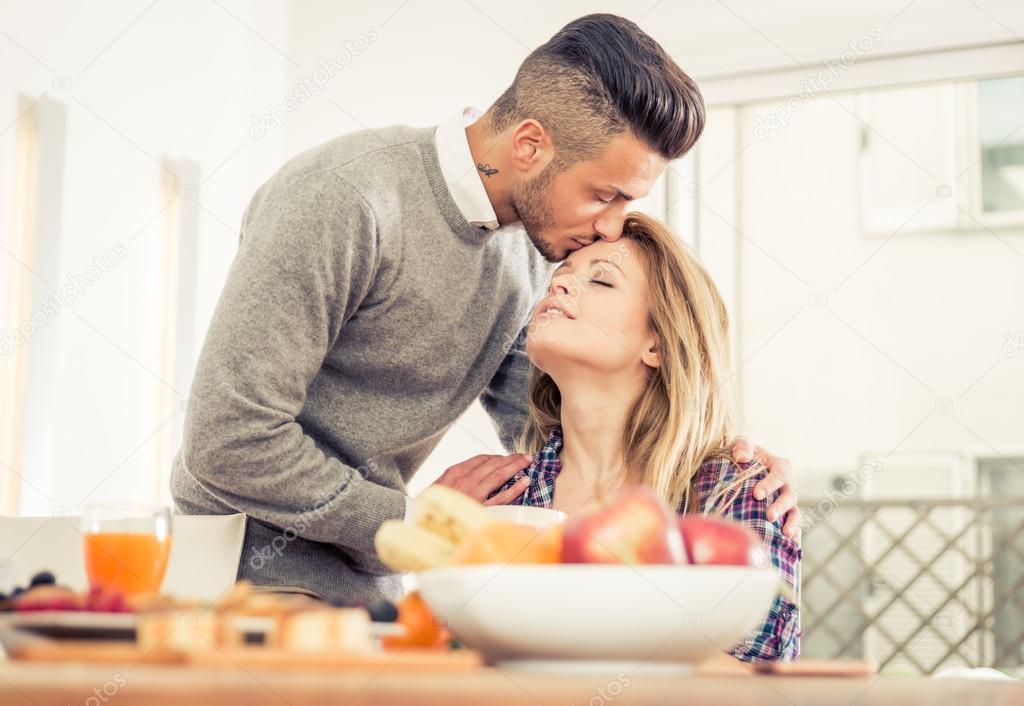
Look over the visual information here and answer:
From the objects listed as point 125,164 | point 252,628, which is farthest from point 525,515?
point 125,164

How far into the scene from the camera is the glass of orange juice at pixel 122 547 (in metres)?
0.80

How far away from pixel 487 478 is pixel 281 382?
1.23ft

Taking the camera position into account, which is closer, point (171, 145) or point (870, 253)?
point (171, 145)

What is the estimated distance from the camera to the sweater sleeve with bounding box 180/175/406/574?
1.40 metres

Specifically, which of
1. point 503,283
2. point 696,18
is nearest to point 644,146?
point 503,283

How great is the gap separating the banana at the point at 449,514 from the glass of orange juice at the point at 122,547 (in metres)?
0.23

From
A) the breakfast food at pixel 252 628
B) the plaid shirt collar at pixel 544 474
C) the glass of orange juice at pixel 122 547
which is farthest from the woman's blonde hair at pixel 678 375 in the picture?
the breakfast food at pixel 252 628

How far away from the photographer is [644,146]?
63.1 inches

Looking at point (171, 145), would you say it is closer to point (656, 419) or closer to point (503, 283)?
point (503, 283)

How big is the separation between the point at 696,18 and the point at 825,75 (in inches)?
14.6

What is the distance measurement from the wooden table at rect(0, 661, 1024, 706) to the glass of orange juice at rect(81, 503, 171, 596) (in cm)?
41

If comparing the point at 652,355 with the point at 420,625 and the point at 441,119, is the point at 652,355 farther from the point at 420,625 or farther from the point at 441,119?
the point at 441,119

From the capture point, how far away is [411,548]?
665 millimetres

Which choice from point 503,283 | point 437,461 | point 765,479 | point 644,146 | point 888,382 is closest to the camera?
point 765,479
